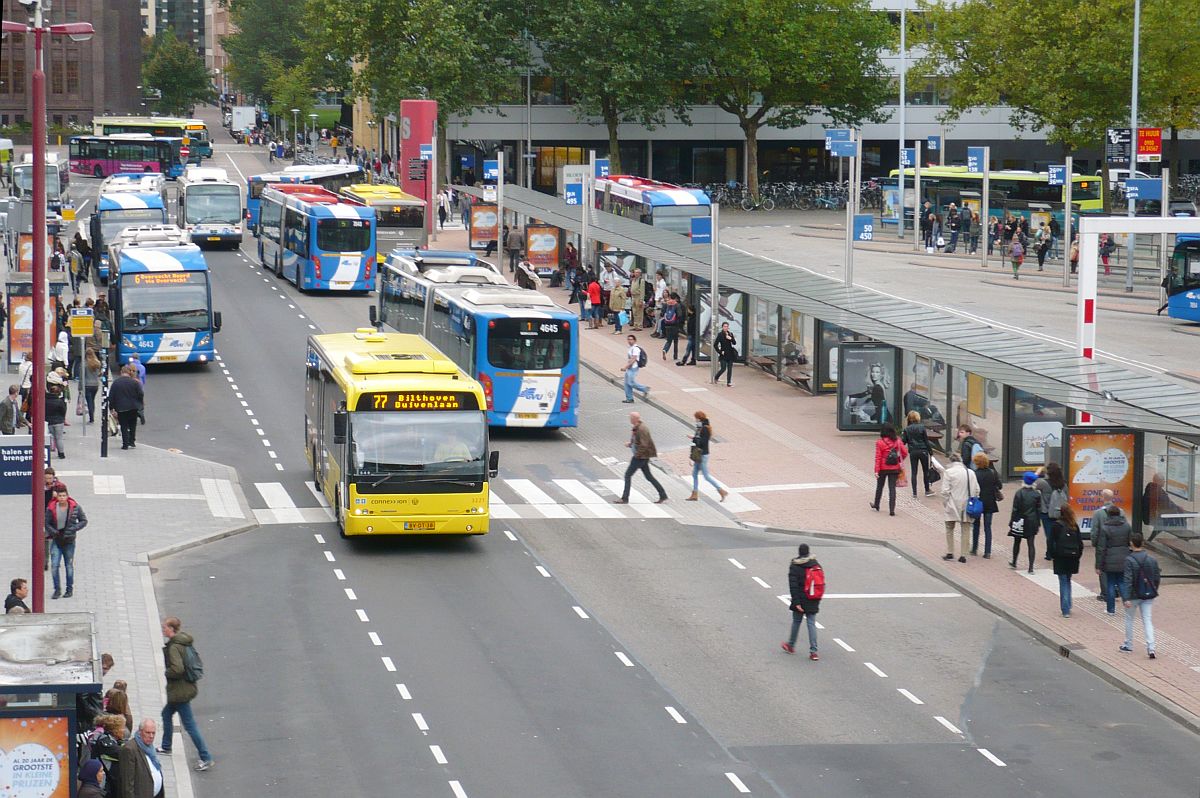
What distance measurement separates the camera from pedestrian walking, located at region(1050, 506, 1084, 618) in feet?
72.2

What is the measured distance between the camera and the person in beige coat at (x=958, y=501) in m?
25.2

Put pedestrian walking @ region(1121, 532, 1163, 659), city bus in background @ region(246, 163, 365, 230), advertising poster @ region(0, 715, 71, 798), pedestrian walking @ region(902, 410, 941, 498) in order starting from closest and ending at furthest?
advertising poster @ region(0, 715, 71, 798), pedestrian walking @ region(1121, 532, 1163, 659), pedestrian walking @ region(902, 410, 941, 498), city bus in background @ region(246, 163, 365, 230)

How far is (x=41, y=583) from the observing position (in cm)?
1844

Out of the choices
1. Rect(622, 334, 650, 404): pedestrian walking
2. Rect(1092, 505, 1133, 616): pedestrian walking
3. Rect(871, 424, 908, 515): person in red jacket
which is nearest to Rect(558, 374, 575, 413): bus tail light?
Rect(622, 334, 650, 404): pedestrian walking

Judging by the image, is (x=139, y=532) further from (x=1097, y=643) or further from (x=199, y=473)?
(x=1097, y=643)

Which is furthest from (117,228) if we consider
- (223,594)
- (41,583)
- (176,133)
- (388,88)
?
(176,133)

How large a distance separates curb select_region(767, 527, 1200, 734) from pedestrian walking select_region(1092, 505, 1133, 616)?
1.15 m

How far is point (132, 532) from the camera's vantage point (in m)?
26.5

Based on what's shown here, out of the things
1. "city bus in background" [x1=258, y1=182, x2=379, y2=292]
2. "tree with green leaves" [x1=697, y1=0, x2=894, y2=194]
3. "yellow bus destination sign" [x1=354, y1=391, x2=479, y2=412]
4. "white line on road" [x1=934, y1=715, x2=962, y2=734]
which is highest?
"tree with green leaves" [x1=697, y1=0, x2=894, y2=194]

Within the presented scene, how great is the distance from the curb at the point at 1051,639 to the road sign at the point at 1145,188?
31640 mm

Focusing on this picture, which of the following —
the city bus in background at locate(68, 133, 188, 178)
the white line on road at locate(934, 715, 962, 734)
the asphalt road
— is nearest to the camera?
the asphalt road

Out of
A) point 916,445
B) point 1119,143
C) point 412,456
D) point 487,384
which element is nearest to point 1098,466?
point 916,445

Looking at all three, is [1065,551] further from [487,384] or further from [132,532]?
[487,384]

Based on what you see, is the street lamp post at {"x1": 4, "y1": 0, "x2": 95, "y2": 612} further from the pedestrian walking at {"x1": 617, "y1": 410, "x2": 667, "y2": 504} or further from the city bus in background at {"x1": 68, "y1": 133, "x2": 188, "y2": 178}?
the city bus in background at {"x1": 68, "y1": 133, "x2": 188, "y2": 178}
